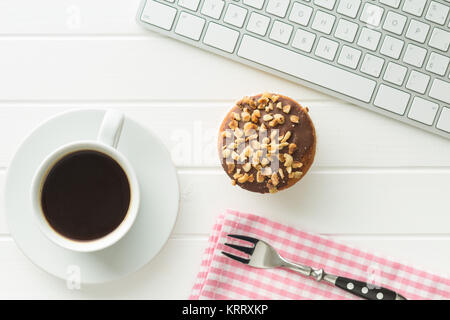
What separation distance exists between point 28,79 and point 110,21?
0.58 feet

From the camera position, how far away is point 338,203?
998 millimetres

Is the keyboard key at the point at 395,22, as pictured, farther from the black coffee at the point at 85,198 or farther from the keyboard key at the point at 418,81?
the black coffee at the point at 85,198

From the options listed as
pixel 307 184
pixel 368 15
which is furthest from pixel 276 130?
pixel 368 15

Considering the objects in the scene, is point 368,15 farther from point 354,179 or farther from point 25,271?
point 25,271

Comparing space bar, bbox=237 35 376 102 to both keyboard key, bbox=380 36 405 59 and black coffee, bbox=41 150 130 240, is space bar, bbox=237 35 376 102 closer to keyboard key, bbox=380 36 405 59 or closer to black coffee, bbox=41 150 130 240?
keyboard key, bbox=380 36 405 59

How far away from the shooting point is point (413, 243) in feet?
3.28

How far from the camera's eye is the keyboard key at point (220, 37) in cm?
95

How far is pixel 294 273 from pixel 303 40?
0.40 metres

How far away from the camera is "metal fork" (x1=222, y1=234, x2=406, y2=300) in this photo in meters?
0.97

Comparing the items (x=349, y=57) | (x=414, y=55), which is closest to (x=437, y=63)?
(x=414, y=55)

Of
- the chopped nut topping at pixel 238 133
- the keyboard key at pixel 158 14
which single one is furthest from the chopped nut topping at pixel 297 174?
the keyboard key at pixel 158 14

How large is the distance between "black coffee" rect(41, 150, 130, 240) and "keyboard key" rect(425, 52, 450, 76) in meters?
0.54

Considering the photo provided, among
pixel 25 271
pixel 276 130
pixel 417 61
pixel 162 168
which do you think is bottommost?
pixel 25 271

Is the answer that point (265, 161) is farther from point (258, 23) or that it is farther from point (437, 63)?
point (437, 63)
